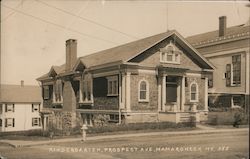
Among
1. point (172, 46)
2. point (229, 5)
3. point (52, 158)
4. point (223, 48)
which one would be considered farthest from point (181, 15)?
point (223, 48)

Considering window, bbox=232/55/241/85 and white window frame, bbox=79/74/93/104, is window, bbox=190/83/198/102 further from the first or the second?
white window frame, bbox=79/74/93/104

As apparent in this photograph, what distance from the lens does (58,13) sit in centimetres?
1103

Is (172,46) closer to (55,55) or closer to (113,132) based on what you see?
(113,132)

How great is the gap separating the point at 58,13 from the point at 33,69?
7.44 ft

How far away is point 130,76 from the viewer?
19016 millimetres

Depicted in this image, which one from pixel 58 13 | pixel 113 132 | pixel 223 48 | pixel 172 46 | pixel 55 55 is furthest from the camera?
pixel 223 48

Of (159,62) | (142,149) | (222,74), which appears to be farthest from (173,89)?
(142,149)

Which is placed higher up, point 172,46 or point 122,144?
point 172,46

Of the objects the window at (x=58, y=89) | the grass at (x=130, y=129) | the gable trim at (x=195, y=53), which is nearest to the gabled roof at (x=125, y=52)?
the gable trim at (x=195, y=53)

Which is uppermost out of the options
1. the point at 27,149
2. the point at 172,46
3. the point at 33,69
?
the point at 172,46

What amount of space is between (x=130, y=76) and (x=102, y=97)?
2766 millimetres

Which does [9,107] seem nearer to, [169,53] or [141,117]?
[141,117]

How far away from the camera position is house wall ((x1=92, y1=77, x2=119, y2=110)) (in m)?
20.0

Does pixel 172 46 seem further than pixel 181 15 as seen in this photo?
Yes
